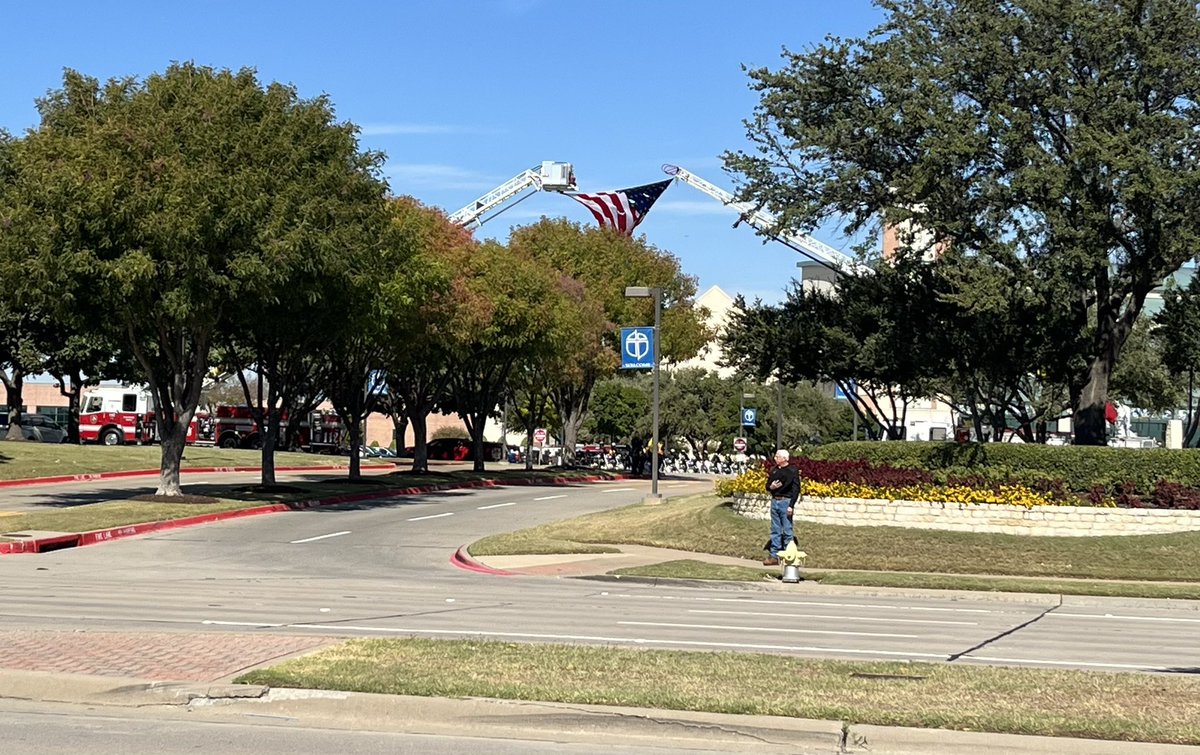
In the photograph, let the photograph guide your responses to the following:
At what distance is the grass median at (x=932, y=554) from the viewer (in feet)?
75.7

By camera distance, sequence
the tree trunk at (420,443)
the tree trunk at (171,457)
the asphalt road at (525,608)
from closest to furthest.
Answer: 1. the asphalt road at (525,608)
2. the tree trunk at (171,457)
3. the tree trunk at (420,443)

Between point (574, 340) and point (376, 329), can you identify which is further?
point (574, 340)

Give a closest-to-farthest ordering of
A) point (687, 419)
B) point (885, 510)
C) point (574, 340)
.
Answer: point (885, 510), point (574, 340), point (687, 419)

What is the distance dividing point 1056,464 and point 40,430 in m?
56.7

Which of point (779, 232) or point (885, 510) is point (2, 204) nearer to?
point (779, 232)

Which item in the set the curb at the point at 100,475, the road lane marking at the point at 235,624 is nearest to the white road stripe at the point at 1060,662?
the road lane marking at the point at 235,624

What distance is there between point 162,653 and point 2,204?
88.4 ft

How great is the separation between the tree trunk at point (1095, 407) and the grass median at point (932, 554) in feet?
17.1

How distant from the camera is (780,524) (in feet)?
76.5

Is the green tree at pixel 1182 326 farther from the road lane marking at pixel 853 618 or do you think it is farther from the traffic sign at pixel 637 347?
the road lane marking at pixel 853 618

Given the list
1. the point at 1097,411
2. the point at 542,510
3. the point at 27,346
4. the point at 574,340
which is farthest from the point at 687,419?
the point at 1097,411

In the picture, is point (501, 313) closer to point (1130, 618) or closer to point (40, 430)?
point (40, 430)

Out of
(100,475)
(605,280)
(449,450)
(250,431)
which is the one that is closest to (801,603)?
(100,475)

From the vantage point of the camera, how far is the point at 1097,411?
31.7m
